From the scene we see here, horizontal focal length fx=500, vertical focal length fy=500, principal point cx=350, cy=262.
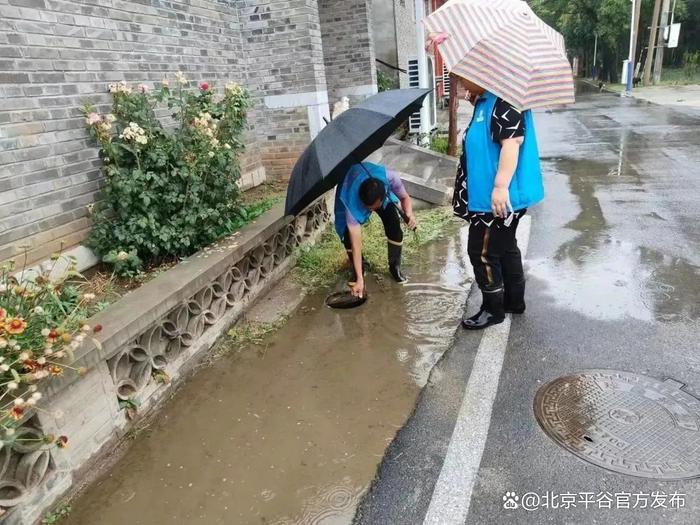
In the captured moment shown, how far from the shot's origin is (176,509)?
237 centimetres

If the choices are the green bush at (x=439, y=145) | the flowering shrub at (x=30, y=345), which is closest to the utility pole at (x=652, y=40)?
the green bush at (x=439, y=145)

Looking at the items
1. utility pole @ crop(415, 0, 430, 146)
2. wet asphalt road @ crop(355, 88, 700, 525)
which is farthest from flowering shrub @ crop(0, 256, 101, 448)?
utility pole @ crop(415, 0, 430, 146)

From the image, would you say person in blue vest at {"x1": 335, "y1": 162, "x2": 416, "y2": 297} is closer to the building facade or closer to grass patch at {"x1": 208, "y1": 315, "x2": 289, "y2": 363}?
grass patch at {"x1": 208, "y1": 315, "x2": 289, "y2": 363}

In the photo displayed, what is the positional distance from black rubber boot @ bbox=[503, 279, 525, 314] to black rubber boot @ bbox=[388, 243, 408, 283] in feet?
3.52

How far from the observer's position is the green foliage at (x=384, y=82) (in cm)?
1132

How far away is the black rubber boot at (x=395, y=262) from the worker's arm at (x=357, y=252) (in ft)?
1.73

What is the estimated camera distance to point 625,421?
2.67m

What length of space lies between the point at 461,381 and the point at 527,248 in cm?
254

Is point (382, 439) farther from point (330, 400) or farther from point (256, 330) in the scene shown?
point (256, 330)

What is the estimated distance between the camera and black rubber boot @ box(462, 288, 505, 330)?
3.67 m

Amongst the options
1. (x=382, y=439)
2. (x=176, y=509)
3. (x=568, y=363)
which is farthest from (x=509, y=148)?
(x=176, y=509)

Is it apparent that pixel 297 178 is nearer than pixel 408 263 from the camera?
Yes

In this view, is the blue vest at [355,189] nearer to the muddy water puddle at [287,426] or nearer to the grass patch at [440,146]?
the muddy water puddle at [287,426]

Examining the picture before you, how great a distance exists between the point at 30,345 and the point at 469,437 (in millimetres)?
2187
